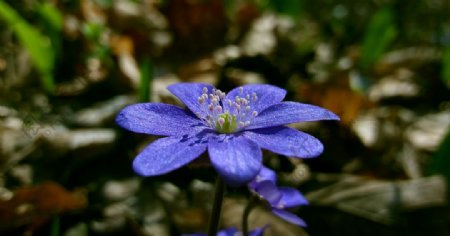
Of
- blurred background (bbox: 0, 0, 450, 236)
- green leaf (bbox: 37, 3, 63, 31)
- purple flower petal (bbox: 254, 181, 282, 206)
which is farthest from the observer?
green leaf (bbox: 37, 3, 63, 31)

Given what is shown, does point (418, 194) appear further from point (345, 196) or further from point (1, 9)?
point (1, 9)

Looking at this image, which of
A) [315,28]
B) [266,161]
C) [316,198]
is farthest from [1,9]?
[315,28]

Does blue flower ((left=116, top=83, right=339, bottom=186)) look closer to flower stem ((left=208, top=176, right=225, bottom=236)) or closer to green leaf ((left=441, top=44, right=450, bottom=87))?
flower stem ((left=208, top=176, right=225, bottom=236))

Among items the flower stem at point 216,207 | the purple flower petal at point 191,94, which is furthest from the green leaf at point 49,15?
the flower stem at point 216,207

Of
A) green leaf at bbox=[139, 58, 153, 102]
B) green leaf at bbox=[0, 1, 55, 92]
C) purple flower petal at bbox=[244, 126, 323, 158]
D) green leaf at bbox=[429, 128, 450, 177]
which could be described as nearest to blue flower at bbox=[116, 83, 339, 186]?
purple flower petal at bbox=[244, 126, 323, 158]

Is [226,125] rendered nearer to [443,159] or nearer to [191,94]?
[191,94]

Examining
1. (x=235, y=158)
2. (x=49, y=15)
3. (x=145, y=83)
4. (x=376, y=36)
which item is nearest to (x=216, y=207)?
(x=235, y=158)
